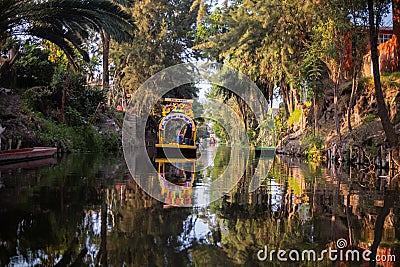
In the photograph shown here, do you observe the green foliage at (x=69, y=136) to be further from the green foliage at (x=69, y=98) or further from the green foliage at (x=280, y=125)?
the green foliage at (x=280, y=125)

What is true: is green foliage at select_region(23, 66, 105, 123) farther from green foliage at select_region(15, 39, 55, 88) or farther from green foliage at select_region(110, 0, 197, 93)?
green foliage at select_region(110, 0, 197, 93)

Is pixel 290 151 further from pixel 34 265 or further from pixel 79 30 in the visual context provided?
pixel 34 265

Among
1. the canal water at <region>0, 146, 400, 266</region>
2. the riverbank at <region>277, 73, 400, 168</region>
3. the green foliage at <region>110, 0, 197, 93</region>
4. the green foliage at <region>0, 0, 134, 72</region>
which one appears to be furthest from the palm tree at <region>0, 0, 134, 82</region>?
the green foliage at <region>110, 0, 197, 93</region>

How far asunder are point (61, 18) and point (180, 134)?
436 inches

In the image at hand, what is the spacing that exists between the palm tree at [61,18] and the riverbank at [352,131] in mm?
9726

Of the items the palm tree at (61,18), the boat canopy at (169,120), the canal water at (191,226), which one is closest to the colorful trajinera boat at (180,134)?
the boat canopy at (169,120)

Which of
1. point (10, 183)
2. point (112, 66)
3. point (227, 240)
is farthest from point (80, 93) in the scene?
point (227, 240)

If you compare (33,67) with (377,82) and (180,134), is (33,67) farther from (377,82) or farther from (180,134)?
(377,82)

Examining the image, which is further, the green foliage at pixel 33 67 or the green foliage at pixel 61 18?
the green foliage at pixel 33 67

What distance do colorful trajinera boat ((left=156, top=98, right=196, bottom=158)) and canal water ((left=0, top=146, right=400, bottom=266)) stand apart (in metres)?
12.9

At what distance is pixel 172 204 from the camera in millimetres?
6566

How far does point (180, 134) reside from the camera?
950 inches

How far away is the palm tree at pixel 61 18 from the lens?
43.2 ft

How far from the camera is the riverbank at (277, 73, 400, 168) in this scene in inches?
619
